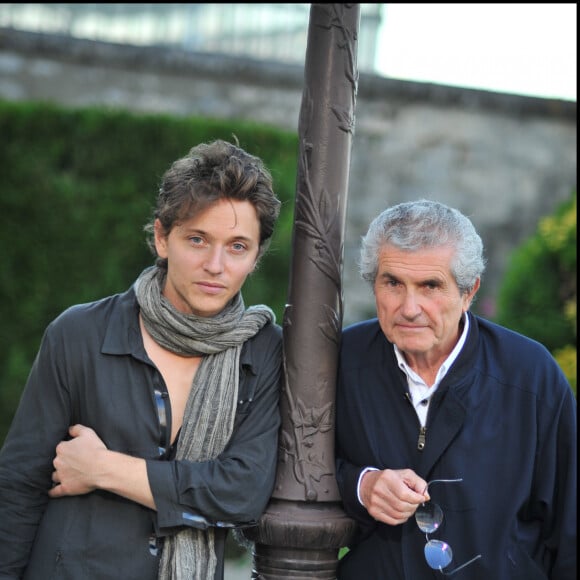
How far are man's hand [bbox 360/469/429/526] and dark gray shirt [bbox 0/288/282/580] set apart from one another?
316 mm

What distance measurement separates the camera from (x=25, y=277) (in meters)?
6.31

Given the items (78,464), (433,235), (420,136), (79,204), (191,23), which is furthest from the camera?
(191,23)

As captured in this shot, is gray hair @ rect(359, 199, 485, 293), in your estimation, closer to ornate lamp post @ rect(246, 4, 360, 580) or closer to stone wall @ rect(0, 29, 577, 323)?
ornate lamp post @ rect(246, 4, 360, 580)

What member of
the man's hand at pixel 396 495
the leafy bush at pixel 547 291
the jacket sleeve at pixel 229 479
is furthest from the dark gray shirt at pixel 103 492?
the leafy bush at pixel 547 291

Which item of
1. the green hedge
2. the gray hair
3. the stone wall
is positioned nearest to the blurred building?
the stone wall

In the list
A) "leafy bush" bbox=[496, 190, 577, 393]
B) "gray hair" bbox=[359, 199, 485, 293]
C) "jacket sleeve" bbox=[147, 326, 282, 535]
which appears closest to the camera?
"jacket sleeve" bbox=[147, 326, 282, 535]

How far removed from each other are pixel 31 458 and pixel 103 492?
0.72 ft

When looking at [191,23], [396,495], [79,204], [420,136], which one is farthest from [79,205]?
[191,23]

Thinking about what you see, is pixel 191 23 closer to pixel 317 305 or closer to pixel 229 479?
pixel 317 305

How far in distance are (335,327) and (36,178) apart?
394cm

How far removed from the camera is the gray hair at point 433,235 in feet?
9.05

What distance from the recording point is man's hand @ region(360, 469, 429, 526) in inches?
104

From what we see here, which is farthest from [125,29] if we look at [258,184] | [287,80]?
[258,184]

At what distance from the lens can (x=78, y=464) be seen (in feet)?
8.71
